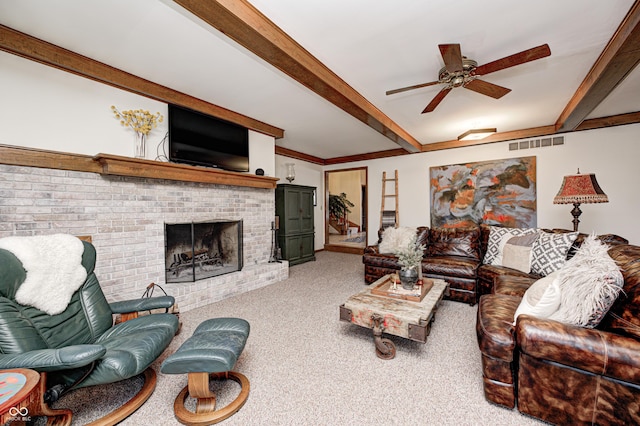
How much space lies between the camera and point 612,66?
2.24 meters

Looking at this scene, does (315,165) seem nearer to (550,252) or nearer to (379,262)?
(379,262)

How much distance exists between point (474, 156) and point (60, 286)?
6.16 meters

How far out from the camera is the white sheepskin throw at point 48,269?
1540 millimetres

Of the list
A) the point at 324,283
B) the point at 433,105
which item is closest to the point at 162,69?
the point at 433,105

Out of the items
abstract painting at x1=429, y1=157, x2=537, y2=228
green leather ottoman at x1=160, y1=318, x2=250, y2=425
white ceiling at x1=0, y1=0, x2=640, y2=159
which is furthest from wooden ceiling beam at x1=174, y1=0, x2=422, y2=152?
abstract painting at x1=429, y1=157, x2=537, y2=228

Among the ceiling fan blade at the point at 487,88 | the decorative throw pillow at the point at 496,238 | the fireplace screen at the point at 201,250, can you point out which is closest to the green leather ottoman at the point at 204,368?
the fireplace screen at the point at 201,250

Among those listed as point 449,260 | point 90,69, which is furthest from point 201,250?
point 449,260

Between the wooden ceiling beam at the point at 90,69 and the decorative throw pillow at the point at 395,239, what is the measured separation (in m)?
3.08

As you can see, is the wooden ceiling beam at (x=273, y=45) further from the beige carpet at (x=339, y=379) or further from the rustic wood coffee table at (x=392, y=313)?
the beige carpet at (x=339, y=379)

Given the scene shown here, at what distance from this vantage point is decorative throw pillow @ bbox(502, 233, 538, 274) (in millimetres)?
2967

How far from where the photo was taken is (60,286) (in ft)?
5.48

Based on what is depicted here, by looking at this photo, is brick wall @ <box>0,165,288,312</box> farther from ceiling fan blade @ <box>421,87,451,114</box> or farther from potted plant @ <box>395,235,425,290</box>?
ceiling fan blade @ <box>421,87,451,114</box>

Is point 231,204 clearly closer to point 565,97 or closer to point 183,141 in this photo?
point 183,141

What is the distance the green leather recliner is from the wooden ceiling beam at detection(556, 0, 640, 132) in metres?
3.91
